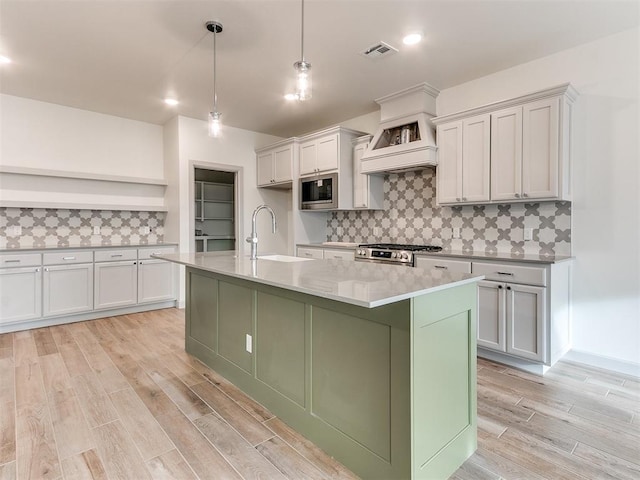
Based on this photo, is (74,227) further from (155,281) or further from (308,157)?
(308,157)

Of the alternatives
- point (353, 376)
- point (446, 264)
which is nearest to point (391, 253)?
point (446, 264)

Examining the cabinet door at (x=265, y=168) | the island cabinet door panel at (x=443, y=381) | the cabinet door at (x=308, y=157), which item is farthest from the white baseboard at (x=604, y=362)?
the cabinet door at (x=265, y=168)

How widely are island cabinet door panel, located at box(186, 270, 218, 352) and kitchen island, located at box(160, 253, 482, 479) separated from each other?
0.58m

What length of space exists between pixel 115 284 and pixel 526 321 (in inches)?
176

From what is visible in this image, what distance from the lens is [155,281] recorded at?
186 inches

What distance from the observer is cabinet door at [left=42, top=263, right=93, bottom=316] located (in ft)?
13.0

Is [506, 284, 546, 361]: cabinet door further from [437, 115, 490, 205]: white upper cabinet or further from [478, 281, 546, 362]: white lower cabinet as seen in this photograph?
[437, 115, 490, 205]: white upper cabinet

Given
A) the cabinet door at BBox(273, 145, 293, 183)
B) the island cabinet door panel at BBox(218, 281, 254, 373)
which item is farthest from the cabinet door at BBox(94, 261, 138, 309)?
the island cabinet door panel at BBox(218, 281, 254, 373)

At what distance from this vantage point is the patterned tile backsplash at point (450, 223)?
10.3ft

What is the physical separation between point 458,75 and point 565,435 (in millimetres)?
3126

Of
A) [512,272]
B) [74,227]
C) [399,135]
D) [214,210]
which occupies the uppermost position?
[399,135]

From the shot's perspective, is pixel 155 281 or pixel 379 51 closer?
pixel 379 51

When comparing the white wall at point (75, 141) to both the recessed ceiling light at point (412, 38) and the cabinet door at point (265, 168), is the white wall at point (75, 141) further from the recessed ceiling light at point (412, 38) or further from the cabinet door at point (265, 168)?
the recessed ceiling light at point (412, 38)

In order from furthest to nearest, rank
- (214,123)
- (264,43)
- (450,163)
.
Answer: (450,163)
(264,43)
(214,123)
